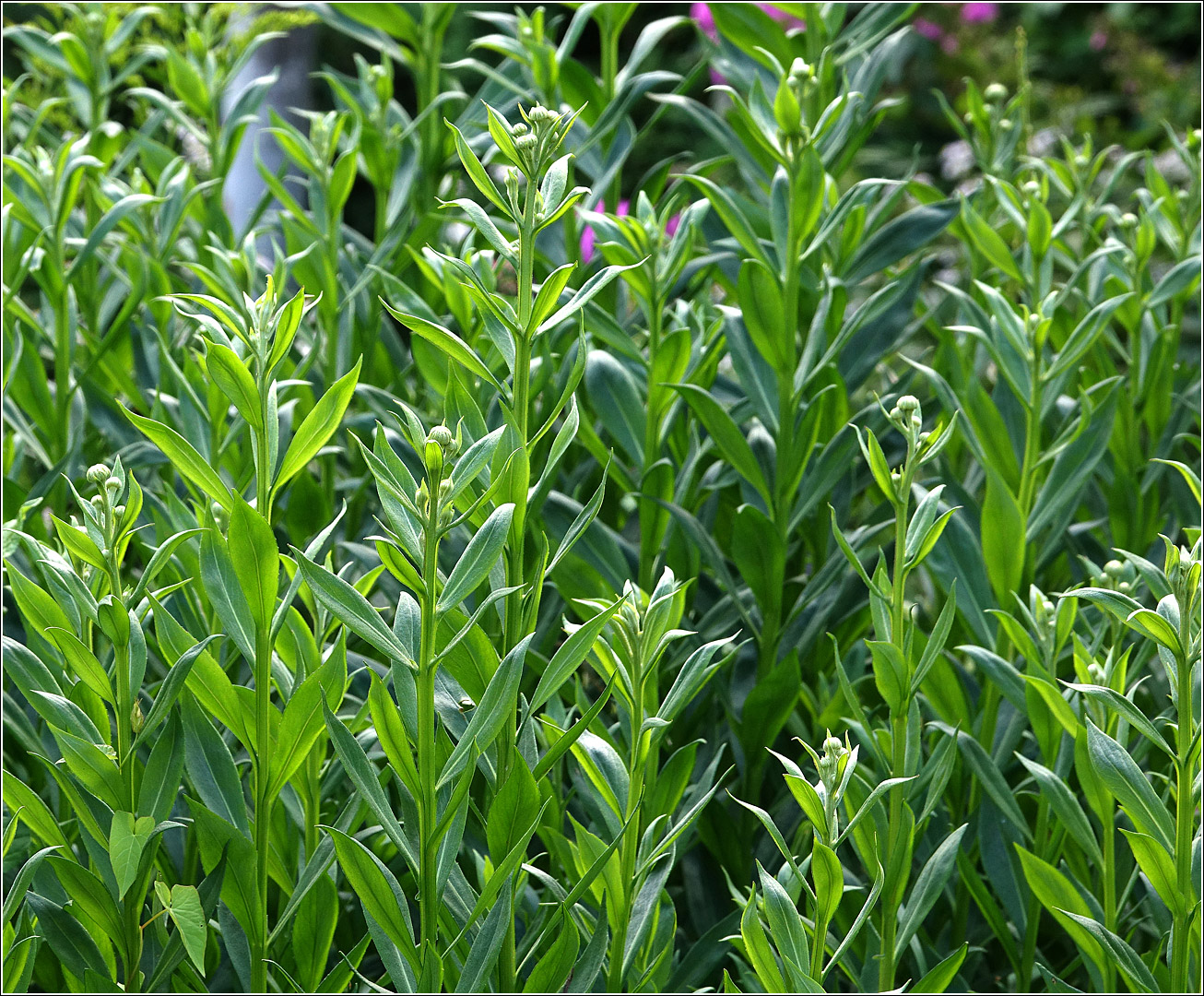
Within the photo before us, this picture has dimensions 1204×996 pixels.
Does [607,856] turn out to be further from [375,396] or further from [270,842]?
[375,396]

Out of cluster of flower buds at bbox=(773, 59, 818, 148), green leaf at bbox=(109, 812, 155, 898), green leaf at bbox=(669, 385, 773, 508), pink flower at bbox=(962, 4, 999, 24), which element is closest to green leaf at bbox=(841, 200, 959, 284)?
cluster of flower buds at bbox=(773, 59, 818, 148)

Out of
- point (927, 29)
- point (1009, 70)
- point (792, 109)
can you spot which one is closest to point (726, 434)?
point (792, 109)

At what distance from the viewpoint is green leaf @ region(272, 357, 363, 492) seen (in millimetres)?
726

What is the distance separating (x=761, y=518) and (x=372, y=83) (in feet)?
2.98

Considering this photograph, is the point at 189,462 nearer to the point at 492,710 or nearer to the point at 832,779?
the point at 492,710

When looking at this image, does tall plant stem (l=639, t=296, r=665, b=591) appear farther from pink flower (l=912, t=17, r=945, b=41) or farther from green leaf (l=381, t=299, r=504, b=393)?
pink flower (l=912, t=17, r=945, b=41)

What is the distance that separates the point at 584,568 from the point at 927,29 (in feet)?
13.0

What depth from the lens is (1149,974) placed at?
2.52ft

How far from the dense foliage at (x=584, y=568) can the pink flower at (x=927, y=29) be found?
3015mm

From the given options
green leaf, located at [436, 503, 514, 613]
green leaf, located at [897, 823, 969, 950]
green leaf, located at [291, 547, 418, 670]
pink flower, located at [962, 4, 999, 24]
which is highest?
pink flower, located at [962, 4, 999, 24]

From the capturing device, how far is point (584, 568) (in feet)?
3.35

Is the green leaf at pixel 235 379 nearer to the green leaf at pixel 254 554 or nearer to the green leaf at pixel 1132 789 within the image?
the green leaf at pixel 254 554

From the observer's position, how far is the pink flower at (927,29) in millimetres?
4297

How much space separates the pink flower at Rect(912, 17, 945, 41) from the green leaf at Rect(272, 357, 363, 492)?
413 centimetres
